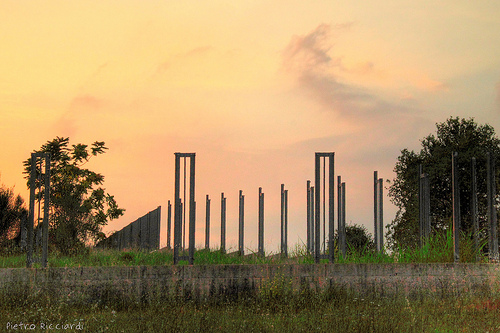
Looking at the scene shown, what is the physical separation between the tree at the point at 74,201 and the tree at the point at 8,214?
133 cm

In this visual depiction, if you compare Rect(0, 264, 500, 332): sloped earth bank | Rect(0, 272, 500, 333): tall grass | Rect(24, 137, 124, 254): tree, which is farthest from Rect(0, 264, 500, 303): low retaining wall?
Rect(24, 137, 124, 254): tree

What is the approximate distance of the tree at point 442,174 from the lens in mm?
28922

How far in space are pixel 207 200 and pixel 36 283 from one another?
1453cm

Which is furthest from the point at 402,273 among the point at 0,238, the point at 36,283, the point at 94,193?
the point at 0,238

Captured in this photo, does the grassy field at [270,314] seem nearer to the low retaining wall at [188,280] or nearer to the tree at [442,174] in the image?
the low retaining wall at [188,280]

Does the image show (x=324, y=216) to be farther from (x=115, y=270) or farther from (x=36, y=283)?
(x=36, y=283)

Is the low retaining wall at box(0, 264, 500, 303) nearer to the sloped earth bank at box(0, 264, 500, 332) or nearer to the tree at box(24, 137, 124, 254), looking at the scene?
the sloped earth bank at box(0, 264, 500, 332)

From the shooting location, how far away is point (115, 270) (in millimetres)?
13664

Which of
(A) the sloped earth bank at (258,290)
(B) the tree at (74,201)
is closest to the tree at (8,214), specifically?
(B) the tree at (74,201)

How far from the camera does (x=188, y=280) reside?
13570 mm

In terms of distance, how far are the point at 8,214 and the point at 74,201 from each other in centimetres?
439

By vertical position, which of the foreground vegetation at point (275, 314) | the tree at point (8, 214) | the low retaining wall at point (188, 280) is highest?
the tree at point (8, 214)

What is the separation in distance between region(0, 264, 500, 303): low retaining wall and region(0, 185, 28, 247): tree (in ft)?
48.0

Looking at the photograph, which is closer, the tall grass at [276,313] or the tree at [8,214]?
the tall grass at [276,313]
